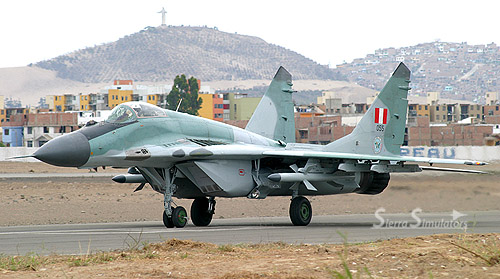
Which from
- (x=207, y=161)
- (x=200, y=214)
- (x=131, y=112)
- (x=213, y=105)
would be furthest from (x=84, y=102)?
(x=207, y=161)

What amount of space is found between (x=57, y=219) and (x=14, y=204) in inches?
190

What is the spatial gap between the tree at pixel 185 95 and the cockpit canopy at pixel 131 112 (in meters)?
89.1

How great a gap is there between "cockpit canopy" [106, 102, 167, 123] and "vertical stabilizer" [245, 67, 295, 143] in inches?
240

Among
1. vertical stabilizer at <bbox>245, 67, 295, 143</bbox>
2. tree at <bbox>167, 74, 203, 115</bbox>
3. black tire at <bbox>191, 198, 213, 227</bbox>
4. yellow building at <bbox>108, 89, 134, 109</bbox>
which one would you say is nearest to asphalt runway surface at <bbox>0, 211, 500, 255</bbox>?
black tire at <bbox>191, 198, 213, 227</bbox>

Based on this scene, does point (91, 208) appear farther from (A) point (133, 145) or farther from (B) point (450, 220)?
(B) point (450, 220)

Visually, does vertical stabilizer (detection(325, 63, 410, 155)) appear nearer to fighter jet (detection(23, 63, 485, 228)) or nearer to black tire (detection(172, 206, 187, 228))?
fighter jet (detection(23, 63, 485, 228))

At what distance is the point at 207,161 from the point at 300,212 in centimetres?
299

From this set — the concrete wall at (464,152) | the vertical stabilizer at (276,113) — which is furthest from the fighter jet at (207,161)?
the concrete wall at (464,152)

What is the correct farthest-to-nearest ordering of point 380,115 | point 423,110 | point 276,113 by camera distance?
1. point 423,110
2. point 276,113
3. point 380,115

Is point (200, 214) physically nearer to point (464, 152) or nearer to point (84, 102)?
point (464, 152)

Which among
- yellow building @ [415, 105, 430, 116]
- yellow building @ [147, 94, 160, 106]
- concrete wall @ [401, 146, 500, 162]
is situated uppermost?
yellow building @ [147, 94, 160, 106]

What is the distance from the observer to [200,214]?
20266mm

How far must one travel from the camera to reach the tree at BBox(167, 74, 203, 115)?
360 feet

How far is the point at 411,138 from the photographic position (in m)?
93.3
